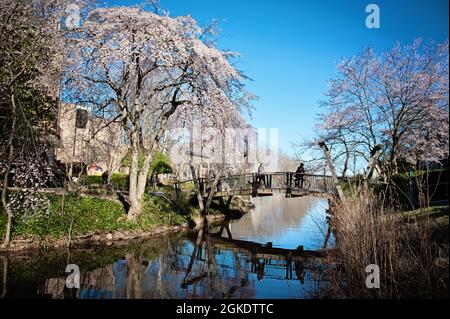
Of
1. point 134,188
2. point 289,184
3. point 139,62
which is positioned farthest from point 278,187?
point 139,62

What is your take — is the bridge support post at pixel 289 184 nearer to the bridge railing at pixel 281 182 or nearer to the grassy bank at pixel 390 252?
the bridge railing at pixel 281 182

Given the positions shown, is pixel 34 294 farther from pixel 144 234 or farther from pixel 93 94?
pixel 93 94

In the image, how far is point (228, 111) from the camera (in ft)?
52.1

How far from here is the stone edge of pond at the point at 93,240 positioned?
37.1ft

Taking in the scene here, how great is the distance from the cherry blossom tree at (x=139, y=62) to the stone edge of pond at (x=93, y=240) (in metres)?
1.16

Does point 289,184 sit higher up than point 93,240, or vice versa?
point 289,184

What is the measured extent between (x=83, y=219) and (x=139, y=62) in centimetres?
731

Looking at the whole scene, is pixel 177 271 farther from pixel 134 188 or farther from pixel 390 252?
pixel 134 188

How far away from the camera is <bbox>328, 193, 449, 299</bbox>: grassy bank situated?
570 cm

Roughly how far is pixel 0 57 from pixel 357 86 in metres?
17.4

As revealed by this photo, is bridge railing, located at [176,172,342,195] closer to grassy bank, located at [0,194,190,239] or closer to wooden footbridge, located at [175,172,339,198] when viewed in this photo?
wooden footbridge, located at [175,172,339,198]

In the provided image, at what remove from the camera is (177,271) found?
32.5ft
